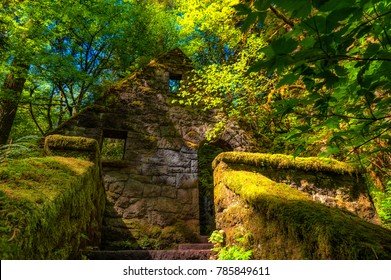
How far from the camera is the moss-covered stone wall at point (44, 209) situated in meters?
1.43

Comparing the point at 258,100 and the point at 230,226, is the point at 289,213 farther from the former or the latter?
the point at 258,100

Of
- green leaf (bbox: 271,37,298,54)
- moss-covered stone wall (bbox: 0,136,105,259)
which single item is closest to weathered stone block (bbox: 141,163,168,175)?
moss-covered stone wall (bbox: 0,136,105,259)

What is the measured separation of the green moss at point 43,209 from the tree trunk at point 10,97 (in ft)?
22.0

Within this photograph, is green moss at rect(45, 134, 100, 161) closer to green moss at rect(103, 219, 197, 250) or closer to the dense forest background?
the dense forest background

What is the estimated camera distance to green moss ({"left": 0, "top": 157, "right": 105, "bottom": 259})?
1430mm

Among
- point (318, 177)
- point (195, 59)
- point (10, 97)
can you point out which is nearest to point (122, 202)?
point (318, 177)

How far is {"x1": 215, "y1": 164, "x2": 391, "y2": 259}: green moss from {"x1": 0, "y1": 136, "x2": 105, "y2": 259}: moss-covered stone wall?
1830mm

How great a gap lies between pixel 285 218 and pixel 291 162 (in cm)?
221

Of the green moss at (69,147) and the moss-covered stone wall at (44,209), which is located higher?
the green moss at (69,147)

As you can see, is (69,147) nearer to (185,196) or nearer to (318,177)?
(185,196)

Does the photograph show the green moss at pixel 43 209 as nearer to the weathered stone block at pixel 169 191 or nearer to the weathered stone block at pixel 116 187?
the weathered stone block at pixel 116 187

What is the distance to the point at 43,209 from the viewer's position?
1.69m

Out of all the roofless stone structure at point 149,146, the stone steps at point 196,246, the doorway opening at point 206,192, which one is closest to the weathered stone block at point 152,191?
the roofless stone structure at point 149,146

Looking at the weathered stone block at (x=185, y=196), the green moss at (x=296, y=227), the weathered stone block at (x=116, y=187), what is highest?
the weathered stone block at (x=116, y=187)
